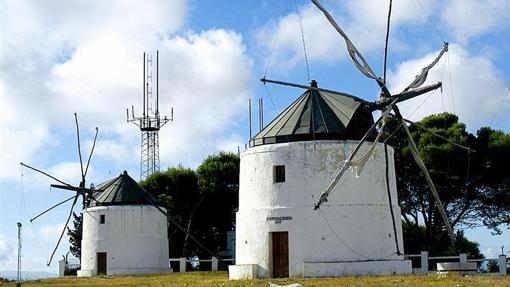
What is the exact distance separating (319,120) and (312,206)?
4.08m

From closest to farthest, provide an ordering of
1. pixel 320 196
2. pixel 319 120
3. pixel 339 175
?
pixel 339 175, pixel 320 196, pixel 319 120

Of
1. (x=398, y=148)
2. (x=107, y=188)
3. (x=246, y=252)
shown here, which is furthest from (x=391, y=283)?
(x=107, y=188)

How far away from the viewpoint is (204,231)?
61.3m

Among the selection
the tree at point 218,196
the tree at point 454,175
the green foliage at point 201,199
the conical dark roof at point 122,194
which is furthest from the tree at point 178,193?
the tree at point 454,175

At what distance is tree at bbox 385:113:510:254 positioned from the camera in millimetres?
48438

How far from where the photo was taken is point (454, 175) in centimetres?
4850

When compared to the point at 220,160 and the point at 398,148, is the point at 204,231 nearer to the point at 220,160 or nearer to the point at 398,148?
the point at 220,160

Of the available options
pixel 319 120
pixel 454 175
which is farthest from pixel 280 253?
pixel 454 175

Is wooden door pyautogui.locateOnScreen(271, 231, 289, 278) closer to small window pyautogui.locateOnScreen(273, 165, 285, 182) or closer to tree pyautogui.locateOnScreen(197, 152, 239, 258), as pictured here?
small window pyautogui.locateOnScreen(273, 165, 285, 182)

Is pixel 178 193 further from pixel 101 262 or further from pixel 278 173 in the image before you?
pixel 278 173

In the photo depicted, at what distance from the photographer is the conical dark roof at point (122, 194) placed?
51.8 metres

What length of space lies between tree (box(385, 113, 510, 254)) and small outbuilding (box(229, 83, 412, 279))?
444 inches

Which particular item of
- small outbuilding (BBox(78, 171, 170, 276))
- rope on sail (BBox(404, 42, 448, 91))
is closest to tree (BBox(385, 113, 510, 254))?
rope on sail (BBox(404, 42, 448, 91))

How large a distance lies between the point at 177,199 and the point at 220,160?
185 inches
